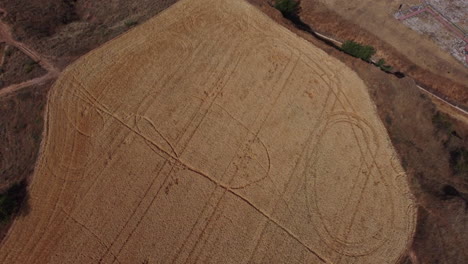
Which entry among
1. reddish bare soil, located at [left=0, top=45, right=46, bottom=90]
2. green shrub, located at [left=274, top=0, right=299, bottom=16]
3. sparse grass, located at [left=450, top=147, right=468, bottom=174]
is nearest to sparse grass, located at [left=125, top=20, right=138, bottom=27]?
reddish bare soil, located at [left=0, top=45, right=46, bottom=90]

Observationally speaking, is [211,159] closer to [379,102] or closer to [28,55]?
[379,102]

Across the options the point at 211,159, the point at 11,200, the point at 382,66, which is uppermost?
the point at 382,66

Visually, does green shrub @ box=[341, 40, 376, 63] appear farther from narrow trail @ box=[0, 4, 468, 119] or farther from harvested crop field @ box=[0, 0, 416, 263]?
narrow trail @ box=[0, 4, 468, 119]

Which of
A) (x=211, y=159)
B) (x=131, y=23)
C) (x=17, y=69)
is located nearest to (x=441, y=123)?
(x=211, y=159)

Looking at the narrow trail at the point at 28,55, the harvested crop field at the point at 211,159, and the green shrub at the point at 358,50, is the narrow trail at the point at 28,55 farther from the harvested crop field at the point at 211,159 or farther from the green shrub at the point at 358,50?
the green shrub at the point at 358,50

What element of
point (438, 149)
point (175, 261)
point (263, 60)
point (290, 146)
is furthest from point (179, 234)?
point (438, 149)

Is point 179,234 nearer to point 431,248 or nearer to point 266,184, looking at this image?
point 266,184
